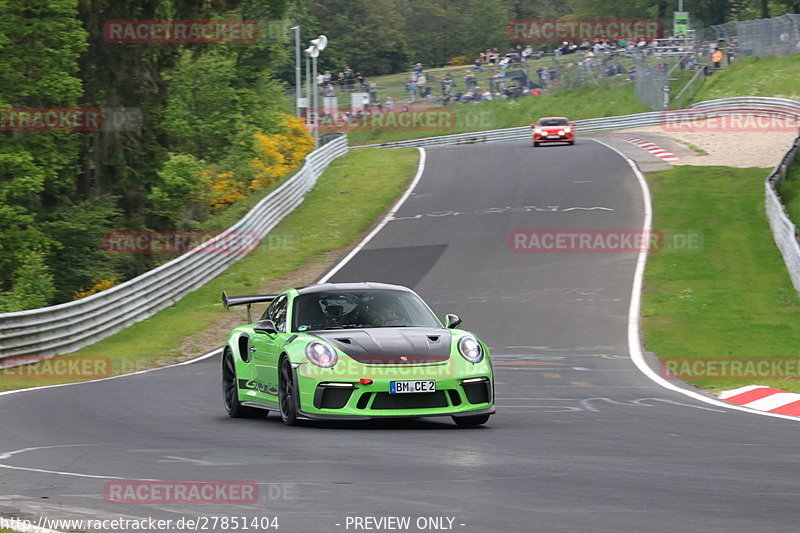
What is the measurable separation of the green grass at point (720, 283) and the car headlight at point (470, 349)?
581cm

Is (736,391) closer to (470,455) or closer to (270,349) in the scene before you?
(270,349)

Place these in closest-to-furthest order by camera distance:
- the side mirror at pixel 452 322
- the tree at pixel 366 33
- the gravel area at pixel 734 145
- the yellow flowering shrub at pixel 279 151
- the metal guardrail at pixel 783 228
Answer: the side mirror at pixel 452 322 → the metal guardrail at pixel 783 228 → the gravel area at pixel 734 145 → the yellow flowering shrub at pixel 279 151 → the tree at pixel 366 33

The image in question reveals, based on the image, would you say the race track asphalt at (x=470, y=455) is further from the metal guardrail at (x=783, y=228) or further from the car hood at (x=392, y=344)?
the metal guardrail at (x=783, y=228)

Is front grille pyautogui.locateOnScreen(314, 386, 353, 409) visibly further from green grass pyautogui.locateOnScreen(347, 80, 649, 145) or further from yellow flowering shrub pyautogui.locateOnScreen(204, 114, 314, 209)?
green grass pyautogui.locateOnScreen(347, 80, 649, 145)

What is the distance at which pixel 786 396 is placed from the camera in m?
14.3

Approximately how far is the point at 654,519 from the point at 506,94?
75.9 m

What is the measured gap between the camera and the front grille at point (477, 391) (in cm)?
1070

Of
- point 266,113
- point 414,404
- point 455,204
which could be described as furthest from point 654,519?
point 266,113

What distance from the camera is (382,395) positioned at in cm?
1050

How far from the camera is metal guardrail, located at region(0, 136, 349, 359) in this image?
2084cm

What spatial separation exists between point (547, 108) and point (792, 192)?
43.4 metres

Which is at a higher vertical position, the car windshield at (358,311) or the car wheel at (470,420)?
the car windshield at (358,311)

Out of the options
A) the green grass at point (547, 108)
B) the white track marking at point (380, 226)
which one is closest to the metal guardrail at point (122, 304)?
the white track marking at point (380, 226)

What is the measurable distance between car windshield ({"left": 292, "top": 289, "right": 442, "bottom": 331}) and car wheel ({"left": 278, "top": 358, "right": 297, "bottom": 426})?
51cm
